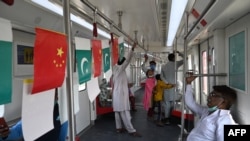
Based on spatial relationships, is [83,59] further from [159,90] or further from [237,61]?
[159,90]

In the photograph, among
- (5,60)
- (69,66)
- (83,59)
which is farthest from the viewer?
(83,59)

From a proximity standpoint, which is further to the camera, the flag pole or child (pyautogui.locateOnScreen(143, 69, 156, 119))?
child (pyautogui.locateOnScreen(143, 69, 156, 119))

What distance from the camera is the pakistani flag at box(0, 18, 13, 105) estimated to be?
2.50 ft

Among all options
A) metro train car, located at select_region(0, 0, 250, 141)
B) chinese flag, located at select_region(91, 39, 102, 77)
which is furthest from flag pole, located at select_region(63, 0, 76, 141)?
chinese flag, located at select_region(91, 39, 102, 77)

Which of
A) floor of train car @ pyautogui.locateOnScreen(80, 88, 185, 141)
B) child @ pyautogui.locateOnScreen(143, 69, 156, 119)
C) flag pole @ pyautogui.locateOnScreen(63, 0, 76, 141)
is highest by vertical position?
flag pole @ pyautogui.locateOnScreen(63, 0, 76, 141)

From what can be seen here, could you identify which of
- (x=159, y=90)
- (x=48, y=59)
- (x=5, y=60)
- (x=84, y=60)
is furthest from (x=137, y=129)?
(x=5, y=60)

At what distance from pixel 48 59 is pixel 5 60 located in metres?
0.17

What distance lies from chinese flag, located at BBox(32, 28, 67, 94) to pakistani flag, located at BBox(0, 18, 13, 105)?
3.4 inches

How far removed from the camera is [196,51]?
3877 mm

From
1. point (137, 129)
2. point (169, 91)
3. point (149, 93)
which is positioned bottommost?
point (137, 129)

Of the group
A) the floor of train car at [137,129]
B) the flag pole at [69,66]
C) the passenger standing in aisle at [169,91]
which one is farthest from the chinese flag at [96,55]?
the passenger standing in aisle at [169,91]

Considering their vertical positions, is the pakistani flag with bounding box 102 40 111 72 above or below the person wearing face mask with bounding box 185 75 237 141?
above

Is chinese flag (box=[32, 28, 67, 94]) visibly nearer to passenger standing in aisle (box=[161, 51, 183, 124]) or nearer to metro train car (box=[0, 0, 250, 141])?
metro train car (box=[0, 0, 250, 141])

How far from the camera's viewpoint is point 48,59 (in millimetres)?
922
